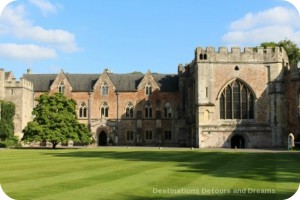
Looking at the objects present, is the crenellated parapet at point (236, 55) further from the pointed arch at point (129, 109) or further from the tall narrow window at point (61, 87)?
the tall narrow window at point (61, 87)

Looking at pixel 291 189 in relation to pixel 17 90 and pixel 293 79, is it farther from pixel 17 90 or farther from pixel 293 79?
pixel 17 90

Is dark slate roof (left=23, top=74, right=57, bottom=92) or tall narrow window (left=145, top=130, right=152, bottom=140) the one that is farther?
dark slate roof (left=23, top=74, right=57, bottom=92)

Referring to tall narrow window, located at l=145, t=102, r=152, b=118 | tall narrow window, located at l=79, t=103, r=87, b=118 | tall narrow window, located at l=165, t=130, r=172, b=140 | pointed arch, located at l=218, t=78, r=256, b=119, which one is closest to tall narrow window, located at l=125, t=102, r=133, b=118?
tall narrow window, located at l=145, t=102, r=152, b=118

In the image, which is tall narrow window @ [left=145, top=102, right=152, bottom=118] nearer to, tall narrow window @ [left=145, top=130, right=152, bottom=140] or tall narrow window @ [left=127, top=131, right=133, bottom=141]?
tall narrow window @ [left=145, top=130, right=152, bottom=140]

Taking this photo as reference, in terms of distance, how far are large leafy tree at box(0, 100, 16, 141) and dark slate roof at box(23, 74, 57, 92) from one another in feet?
31.3

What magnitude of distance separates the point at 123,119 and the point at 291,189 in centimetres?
5330

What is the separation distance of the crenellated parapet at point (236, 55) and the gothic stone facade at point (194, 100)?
0.37 feet

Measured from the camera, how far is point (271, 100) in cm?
5222

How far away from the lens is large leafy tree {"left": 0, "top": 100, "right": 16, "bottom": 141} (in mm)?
55219

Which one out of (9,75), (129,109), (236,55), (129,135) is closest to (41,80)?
(9,75)

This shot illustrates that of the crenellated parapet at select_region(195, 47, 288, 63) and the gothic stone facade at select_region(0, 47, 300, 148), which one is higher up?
the crenellated parapet at select_region(195, 47, 288, 63)

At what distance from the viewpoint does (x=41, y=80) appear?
69.6m

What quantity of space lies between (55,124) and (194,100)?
17517 mm

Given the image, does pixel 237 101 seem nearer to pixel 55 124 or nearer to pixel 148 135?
pixel 148 135
